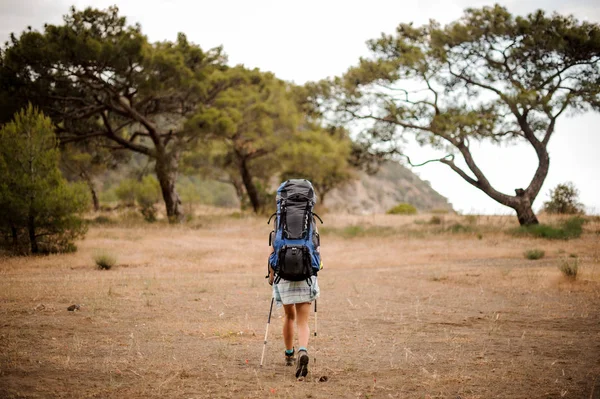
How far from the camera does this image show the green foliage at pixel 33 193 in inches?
583

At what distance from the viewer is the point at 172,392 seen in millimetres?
4910

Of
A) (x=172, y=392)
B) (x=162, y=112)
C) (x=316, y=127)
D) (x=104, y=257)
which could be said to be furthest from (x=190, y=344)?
(x=316, y=127)

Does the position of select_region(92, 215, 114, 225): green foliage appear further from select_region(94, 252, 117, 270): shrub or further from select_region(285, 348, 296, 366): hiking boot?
select_region(285, 348, 296, 366): hiking boot

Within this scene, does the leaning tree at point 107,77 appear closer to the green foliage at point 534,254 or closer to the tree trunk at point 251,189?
the tree trunk at point 251,189

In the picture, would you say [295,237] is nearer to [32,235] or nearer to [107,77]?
[32,235]

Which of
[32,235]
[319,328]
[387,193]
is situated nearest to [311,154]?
[32,235]

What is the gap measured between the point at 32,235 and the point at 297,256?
12347mm

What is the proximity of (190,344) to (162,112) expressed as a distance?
22.3m

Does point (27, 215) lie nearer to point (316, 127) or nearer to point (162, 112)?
point (162, 112)

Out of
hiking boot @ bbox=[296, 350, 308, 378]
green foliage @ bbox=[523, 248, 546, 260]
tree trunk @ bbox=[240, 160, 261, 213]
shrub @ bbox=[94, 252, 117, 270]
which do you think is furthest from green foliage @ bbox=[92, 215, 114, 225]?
hiking boot @ bbox=[296, 350, 308, 378]

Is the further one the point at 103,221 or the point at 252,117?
the point at 252,117

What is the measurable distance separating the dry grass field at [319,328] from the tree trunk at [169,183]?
10.0m

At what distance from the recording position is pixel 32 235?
15438mm

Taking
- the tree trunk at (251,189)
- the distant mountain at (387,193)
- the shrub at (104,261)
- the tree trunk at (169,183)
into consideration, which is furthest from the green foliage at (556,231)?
the distant mountain at (387,193)
